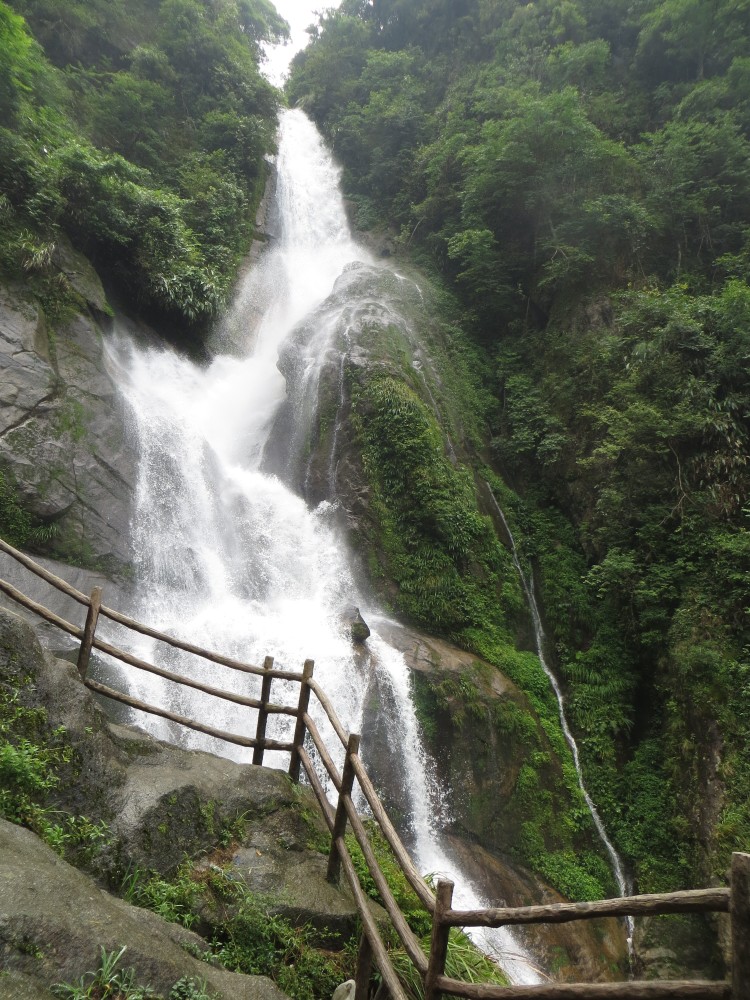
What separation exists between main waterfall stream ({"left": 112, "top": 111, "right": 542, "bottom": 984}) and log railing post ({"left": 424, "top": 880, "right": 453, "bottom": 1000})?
130 inches

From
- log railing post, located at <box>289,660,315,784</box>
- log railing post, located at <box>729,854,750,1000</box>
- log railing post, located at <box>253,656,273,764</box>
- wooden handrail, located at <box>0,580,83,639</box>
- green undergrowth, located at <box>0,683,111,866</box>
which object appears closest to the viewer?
log railing post, located at <box>729,854,750,1000</box>

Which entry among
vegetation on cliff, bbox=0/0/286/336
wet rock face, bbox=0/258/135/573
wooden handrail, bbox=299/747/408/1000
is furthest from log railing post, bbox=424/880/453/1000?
vegetation on cliff, bbox=0/0/286/336

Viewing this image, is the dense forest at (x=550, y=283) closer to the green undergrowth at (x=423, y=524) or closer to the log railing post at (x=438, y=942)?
the green undergrowth at (x=423, y=524)

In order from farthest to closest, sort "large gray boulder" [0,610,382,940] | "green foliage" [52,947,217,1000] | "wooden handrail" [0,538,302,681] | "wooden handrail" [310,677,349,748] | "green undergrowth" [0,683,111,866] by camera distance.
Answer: "wooden handrail" [0,538,302,681] → "wooden handrail" [310,677,349,748] → "large gray boulder" [0,610,382,940] → "green undergrowth" [0,683,111,866] → "green foliage" [52,947,217,1000]

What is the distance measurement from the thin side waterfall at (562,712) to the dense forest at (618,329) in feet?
0.66

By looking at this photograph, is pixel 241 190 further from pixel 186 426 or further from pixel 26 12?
pixel 186 426

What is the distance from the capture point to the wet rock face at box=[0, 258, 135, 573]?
27.9 feet

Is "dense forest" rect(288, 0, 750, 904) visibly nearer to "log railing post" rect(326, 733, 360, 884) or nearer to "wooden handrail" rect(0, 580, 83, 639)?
"log railing post" rect(326, 733, 360, 884)

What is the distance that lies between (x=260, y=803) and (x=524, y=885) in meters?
5.01

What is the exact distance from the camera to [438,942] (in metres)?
2.62

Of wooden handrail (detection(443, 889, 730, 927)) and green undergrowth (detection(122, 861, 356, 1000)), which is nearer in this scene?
wooden handrail (detection(443, 889, 730, 927))

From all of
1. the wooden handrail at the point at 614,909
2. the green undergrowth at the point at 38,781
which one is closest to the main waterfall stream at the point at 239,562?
the green undergrowth at the point at 38,781

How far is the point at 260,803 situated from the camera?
466 cm

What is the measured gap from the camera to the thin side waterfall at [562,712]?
26.8 feet
